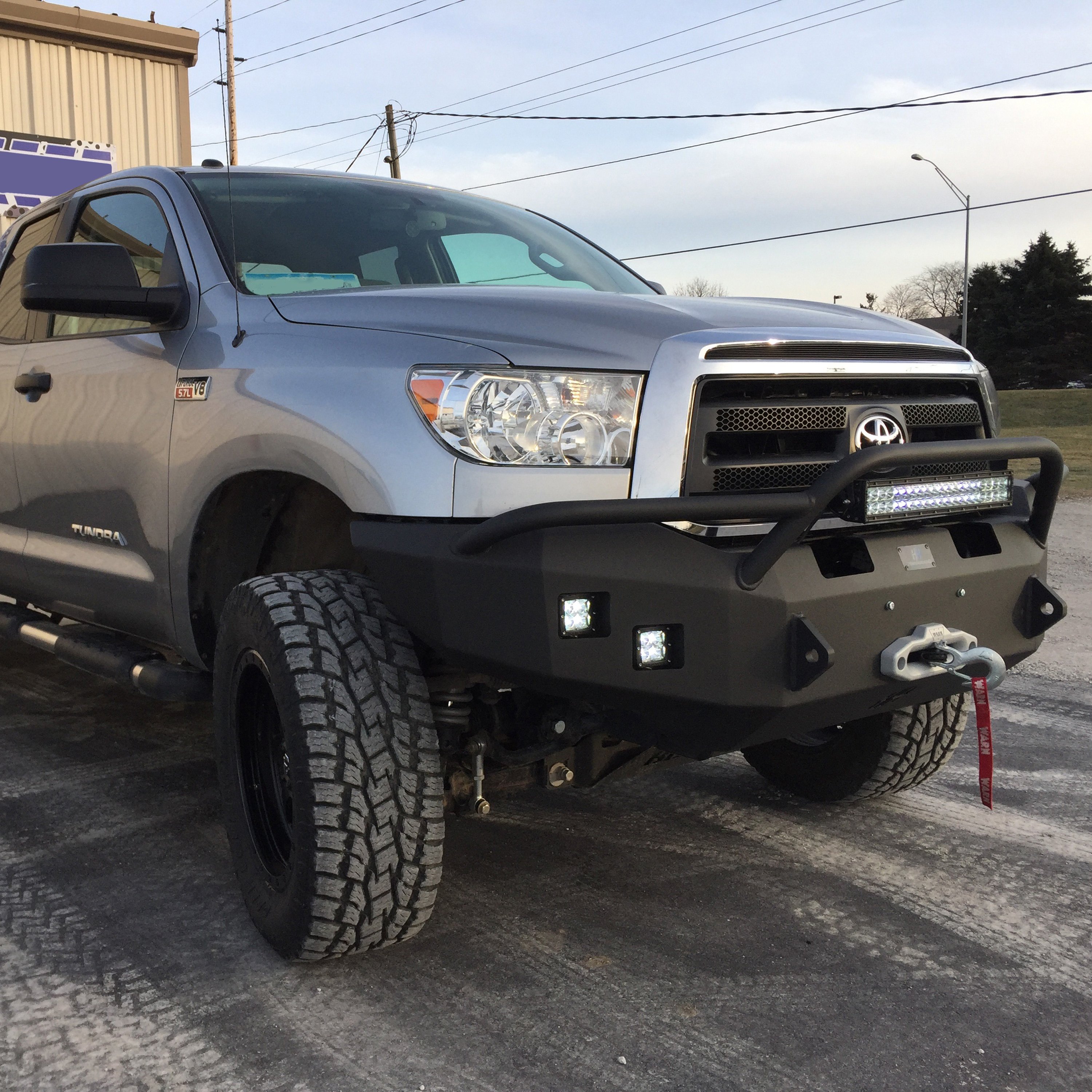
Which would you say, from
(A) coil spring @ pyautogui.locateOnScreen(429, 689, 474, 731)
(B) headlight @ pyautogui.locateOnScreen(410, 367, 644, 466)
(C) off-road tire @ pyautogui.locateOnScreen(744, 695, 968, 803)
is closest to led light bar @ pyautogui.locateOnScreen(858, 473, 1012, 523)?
(B) headlight @ pyautogui.locateOnScreen(410, 367, 644, 466)

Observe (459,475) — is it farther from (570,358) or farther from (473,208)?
(473,208)

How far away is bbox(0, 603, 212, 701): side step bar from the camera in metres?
3.30

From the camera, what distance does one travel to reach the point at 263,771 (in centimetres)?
293

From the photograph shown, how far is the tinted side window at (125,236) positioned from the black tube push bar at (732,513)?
1.61m

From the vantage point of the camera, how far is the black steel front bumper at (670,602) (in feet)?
7.42

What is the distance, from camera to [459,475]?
237 centimetres

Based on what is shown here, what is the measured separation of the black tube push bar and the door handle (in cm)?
222

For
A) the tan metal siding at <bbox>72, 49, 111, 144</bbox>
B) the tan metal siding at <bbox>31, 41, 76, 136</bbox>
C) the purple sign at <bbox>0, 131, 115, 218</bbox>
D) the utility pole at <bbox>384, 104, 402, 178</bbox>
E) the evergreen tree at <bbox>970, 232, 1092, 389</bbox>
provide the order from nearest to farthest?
the purple sign at <bbox>0, 131, 115, 218</bbox>
the tan metal siding at <bbox>31, 41, 76, 136</bbox>
the tan metal siding at <bbox>72, 49, 111, 144</bbox>
the utility pole at <bbox>384, 104, 402, 178</bbox>
the evergreen tree at <bbox>970, 232, 1092, 389</bbox>

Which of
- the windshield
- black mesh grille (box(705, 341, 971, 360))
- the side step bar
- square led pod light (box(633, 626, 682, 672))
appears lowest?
the side step bar

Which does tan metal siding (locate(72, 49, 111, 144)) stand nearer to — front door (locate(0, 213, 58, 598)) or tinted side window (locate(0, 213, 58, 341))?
tinted side window (locate(0, 213, 58, 341))

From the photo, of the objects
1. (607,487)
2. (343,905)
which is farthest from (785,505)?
(343,905)

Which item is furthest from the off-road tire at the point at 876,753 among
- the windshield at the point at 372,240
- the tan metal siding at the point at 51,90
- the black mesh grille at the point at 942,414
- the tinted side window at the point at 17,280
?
the tan metal siding at the point at 51,90

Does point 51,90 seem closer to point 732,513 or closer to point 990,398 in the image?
point 990,398

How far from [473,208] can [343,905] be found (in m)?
2.43
